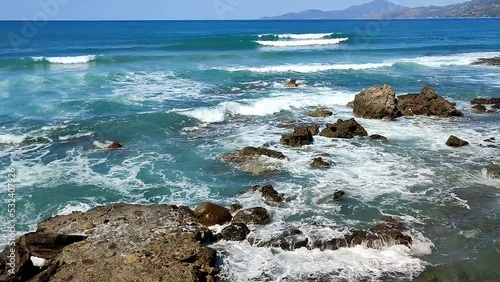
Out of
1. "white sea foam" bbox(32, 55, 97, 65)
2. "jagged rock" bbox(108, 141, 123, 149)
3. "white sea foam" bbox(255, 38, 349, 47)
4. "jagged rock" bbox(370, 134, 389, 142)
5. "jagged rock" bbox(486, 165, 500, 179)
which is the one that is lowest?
"jagged rock" bbox(486, 165, 500, 179)

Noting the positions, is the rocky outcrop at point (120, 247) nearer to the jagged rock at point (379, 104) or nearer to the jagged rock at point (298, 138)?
the jagged rock at point (298, 138)

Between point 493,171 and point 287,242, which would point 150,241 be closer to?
point 287,242

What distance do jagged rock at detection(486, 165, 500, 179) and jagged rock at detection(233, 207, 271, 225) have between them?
795 centimetres

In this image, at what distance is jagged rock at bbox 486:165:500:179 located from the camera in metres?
14.6

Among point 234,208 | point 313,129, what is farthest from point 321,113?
point 234,208

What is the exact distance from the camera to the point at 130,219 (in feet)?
37.1

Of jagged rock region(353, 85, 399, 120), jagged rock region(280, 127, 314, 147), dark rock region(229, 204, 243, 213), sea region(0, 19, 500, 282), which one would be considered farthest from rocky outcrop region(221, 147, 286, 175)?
jagged rock region(353, 85, 399, 120)

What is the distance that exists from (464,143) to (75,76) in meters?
28.3

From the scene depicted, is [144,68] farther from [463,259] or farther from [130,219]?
[463,259]

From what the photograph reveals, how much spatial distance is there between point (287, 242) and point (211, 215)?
2.22 m

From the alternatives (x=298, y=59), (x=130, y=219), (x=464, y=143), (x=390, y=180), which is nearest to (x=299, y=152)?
(x=390, y=180)

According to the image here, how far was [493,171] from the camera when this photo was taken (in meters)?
14.8

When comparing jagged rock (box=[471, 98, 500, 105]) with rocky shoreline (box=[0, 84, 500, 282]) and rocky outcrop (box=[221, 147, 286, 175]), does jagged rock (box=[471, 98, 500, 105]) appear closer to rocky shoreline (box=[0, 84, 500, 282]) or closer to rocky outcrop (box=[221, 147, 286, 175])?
rocky outcrop (box=[221, 147, 286, 175])

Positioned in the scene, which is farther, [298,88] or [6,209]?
[298,88]
